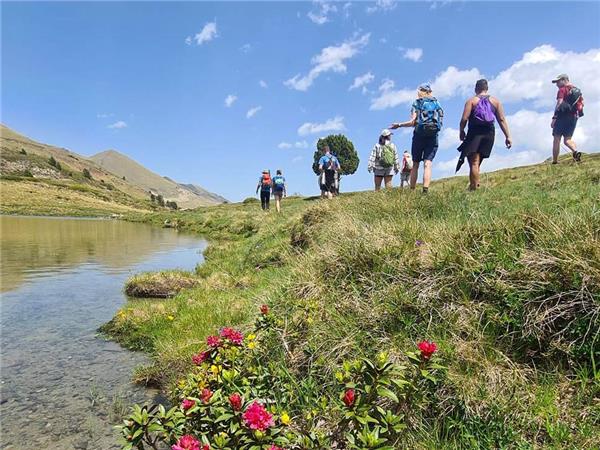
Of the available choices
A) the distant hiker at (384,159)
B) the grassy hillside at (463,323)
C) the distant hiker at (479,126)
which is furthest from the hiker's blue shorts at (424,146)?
the grassy hillside at (463,323)

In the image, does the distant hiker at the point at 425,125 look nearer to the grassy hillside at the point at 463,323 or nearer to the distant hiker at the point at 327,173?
the grassy hillside at the point at 463,323

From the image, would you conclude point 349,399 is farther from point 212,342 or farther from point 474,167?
point 474,167

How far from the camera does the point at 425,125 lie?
1015 centimetres

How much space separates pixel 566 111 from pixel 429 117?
22.9ft

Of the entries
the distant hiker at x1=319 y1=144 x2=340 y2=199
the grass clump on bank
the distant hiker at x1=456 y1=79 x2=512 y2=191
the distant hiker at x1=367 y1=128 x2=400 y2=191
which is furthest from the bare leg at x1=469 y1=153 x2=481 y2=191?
the grass clump on bank

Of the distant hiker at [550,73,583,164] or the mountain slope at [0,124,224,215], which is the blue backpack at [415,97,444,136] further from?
the mountain slope at [0,124,224,215]

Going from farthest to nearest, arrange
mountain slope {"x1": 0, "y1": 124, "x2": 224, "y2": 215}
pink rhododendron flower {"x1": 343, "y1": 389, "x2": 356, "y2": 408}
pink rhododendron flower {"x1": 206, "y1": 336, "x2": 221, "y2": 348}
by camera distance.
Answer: mountain slope {"x1": 0, "y1": 124, "x2": 224, "y2": 215}, pink rhododendron flower {"x1": 206, "y1": 336, "x2": 221, "y2": 348}, pink rhododendron flower {"x1": 343, "y1": 389, "x2": 356, "y2": 408}

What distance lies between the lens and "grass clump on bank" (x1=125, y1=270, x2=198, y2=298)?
10.4 meters

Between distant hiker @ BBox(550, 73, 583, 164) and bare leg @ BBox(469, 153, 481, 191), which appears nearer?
bare leg @ BBox(469, 153, 481, 191)

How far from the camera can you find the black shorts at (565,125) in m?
13.6

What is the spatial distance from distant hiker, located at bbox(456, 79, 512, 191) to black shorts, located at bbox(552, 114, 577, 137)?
18.6 feet

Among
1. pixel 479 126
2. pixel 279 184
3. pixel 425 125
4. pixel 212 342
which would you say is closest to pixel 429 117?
pixel 425 125

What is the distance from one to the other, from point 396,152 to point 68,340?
11.1m

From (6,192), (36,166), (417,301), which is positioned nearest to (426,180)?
(417,301)
